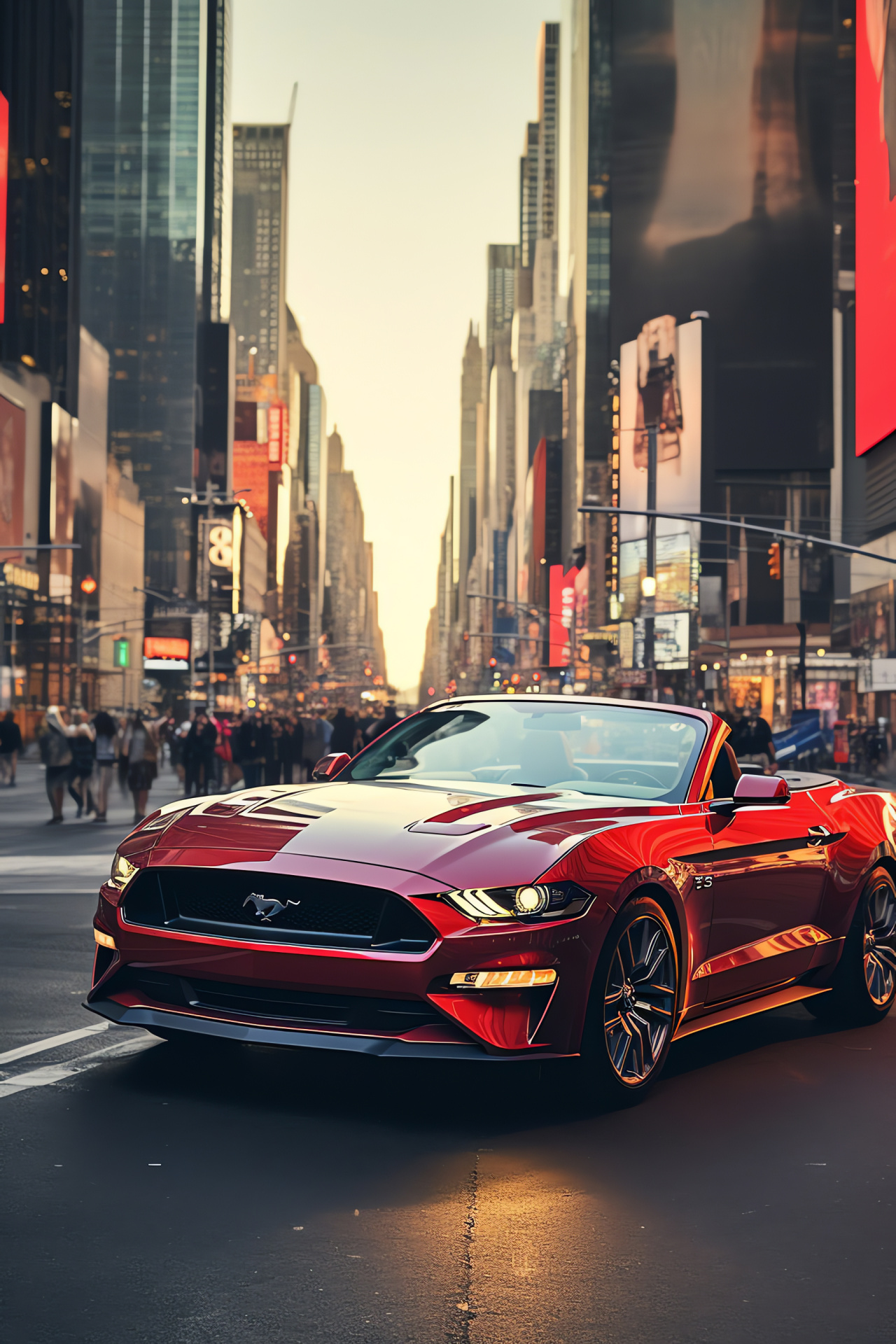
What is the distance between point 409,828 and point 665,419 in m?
80.8

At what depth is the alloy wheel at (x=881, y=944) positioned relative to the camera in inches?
307

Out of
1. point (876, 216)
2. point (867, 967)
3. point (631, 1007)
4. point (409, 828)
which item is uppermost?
point (876, 216)

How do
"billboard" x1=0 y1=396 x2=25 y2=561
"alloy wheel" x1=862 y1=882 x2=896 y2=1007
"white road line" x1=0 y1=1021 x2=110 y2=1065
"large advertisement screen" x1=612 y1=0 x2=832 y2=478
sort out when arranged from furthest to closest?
"large advertisement screen" x1=612 y1=0 x2=832 y2=478 < "billboard" x1=0 y1=396 x2=25 y2=561 < "alloy wheel" x1=862 y1=882 x2=896 y2=1007 < "white road line" x1=0 y1=1021 x2=110 y2=1065

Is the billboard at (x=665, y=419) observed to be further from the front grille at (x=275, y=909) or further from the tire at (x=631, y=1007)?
the front grille at (x=275, y=909)

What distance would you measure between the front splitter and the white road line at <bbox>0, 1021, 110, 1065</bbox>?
1.28 meters

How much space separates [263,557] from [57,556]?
243 ft

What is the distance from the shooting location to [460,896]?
5.26 metres

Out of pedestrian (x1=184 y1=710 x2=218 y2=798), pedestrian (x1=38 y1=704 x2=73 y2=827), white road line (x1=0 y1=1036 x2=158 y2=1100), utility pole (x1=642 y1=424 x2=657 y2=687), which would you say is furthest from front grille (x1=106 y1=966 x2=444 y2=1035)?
utility pole (x1=642 y1=424 x2=657 y2=687)

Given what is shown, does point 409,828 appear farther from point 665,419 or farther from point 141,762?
point 665,419

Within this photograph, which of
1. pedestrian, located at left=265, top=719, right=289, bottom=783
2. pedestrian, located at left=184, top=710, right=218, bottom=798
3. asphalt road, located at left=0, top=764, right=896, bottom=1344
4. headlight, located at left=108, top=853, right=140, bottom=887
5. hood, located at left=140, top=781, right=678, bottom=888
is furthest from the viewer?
pedestrian, located at left=265, top=719, right=289, bottom=783

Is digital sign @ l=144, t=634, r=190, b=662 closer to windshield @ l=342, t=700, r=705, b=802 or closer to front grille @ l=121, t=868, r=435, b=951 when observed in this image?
windshield @ l=342, t=700, r=705, b=802

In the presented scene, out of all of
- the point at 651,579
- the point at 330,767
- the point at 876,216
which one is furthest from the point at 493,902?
the point at 651,579

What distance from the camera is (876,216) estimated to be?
33094 mm

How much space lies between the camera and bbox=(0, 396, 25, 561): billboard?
252 feet
